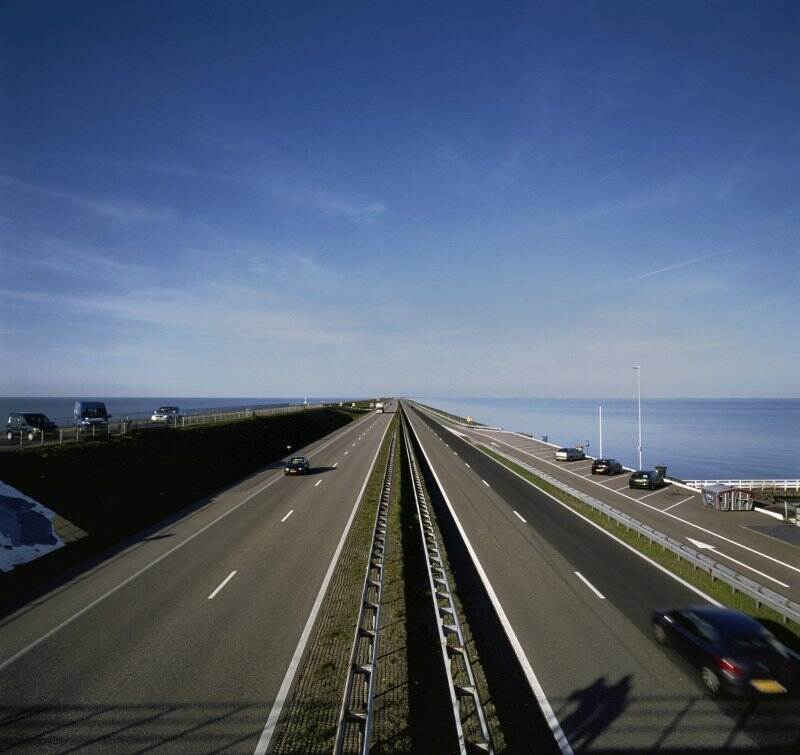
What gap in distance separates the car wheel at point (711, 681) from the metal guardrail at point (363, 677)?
23.0 feet

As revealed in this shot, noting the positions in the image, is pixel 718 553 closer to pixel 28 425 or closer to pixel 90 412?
pixel 28 425

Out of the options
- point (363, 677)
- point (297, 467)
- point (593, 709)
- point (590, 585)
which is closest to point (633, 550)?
point (590, 585)

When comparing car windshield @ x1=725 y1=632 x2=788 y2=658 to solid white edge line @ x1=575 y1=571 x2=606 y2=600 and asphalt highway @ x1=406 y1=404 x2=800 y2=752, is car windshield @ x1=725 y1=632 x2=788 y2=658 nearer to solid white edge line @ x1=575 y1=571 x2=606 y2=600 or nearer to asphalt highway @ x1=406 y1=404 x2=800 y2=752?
asphalt highway @ x1=406 y1=404 x2=800 y2=752

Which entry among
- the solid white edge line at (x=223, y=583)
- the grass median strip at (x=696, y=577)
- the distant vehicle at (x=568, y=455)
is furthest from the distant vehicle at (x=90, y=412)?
the distant vehicle at (x=568, y=455)

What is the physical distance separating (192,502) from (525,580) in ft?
66.4

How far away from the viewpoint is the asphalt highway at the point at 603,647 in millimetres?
8266

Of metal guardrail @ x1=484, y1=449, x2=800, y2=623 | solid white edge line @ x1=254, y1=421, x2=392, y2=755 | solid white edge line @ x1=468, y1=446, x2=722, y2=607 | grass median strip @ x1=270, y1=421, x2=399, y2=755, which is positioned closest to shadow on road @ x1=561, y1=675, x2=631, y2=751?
grass median strip @ x1=270, y1=421, x2=399, y2=755

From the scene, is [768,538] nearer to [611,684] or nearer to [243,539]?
[611,684]

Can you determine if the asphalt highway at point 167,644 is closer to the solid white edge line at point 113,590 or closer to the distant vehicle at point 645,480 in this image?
the solid white edge line at point 113,590

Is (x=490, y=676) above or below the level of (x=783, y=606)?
below

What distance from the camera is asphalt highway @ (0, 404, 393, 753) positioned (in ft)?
27.4

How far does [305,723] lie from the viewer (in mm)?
8344

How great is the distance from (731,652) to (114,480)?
90.8 feet

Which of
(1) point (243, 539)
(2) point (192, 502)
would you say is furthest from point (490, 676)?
(2) point (192, 502)
